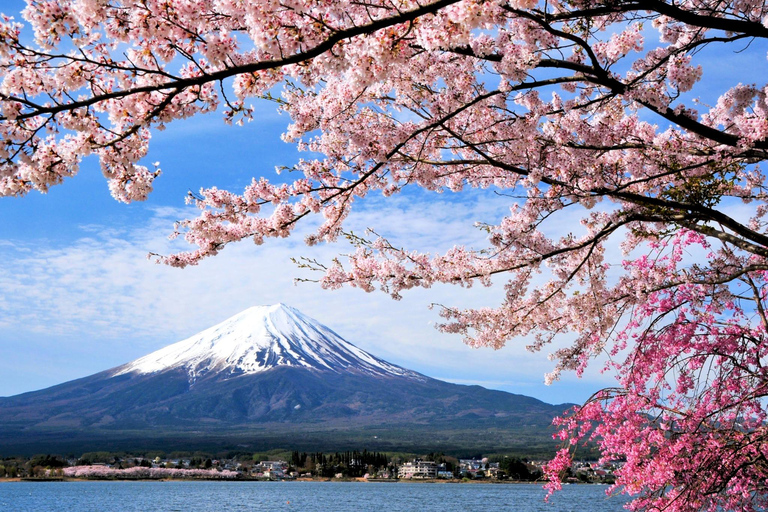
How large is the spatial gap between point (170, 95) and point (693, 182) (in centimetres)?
421

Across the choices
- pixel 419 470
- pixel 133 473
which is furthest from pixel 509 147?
pixel 133 473

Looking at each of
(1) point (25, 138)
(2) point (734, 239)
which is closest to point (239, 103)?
(1) point (25, 138)

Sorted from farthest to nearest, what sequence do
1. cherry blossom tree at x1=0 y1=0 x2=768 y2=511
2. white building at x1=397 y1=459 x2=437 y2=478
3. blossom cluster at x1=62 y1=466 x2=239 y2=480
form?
white building at x1=397 y1=459 x2=437 y2=478, blossom cluster at x1=62 y1=466 x2=239 y2=480, cherry blossom tree at x1=0 y1=0 x2=768 y2=511

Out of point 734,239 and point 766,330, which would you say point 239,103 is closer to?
point 734,239

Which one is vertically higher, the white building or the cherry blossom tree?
the cherry blossom tree

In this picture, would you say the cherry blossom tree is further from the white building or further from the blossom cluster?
the blossom cluster

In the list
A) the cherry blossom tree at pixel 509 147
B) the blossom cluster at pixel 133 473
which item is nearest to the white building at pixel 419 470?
the blossom cluster at pixel 133 473

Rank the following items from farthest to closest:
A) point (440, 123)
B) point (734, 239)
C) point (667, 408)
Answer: point (667, 408) < point (734, 239) < point (440, 123)

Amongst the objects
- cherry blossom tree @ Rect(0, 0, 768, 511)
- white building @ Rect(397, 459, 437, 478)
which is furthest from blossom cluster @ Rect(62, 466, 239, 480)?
cherry blossom tree @ Rect(0, 0, 768, 511)

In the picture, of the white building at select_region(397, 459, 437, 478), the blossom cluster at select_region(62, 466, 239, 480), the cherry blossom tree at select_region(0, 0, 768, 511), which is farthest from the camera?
the white building at select_region(397, 459, 437, 478)

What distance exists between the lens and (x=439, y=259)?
24.0 ft

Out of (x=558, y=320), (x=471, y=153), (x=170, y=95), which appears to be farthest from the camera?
(x=558, y=320)

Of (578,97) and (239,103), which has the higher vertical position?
(578,97)

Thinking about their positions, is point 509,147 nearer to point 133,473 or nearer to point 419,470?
point 419,470
